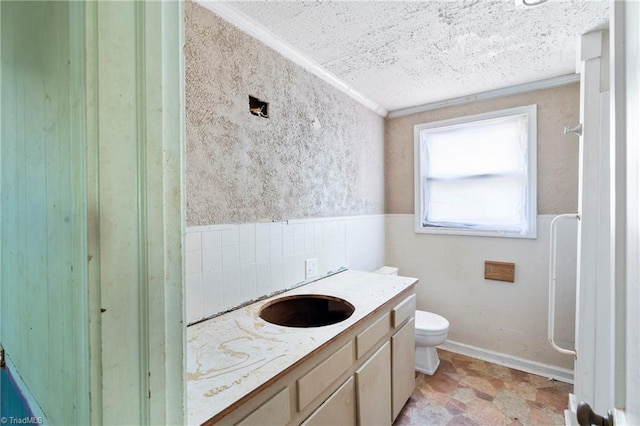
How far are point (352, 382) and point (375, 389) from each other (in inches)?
10.7

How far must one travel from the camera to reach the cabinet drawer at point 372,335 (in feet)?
4.53

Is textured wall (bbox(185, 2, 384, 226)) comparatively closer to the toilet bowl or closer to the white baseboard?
the toilet bowl

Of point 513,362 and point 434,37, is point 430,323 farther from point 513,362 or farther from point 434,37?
point 434,37

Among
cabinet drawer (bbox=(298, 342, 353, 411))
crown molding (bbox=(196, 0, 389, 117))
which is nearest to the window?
crown molding (bbox=(196, 0, 389, 117))

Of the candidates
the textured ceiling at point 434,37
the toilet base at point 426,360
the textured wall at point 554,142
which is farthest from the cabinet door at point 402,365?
the textured ceiling at point 434,37

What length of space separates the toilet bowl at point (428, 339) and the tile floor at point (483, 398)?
0.07 metres

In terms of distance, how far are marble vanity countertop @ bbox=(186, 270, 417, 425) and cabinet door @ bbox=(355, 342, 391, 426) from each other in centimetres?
29

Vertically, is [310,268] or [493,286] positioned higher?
[310,268]

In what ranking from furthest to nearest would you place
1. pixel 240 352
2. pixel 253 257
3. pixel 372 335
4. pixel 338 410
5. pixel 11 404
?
pixel 253 257 → pixel 372 335 → pixel 338 410 → pixel 240 352 → pixel 11 404

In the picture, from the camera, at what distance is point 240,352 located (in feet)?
3.47

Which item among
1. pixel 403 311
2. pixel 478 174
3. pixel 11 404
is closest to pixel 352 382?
pixel 403 311

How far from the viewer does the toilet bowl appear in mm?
2264

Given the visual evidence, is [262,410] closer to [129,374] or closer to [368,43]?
[129,374]

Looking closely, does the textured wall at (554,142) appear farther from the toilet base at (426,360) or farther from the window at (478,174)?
the toilet base at (426,360)
